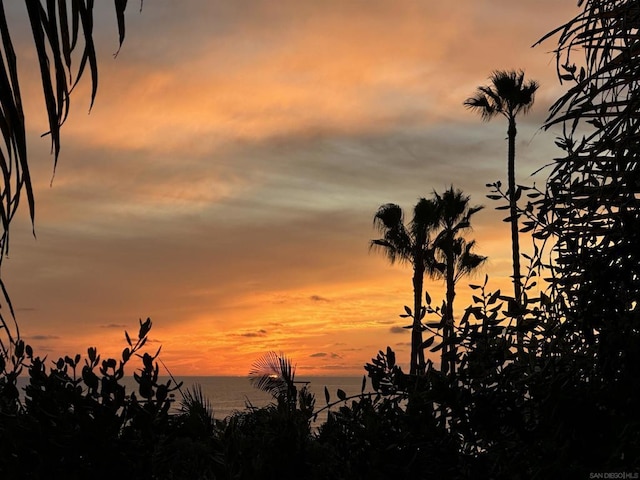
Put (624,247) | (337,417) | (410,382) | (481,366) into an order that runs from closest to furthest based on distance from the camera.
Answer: (624,247), (481,366), (410,382), (337,417)

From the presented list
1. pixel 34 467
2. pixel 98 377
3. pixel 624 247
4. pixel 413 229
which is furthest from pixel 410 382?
pixel 413 229

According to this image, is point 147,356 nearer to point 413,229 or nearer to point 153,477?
point 153,477

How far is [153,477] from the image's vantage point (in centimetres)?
413

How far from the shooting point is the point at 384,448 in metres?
4.14

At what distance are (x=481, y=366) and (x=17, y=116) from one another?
3.04m

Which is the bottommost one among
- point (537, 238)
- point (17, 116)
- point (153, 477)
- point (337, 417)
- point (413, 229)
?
point (153, 477)

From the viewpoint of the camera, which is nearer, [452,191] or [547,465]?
[547,465]

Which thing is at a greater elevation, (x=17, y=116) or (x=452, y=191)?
(x=452, y=191)

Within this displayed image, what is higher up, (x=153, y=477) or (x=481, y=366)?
(x=481, y=366)

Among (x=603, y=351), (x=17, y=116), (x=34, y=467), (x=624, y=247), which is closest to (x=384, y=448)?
(x=603, y=351)

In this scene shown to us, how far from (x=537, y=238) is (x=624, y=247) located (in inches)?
34.4

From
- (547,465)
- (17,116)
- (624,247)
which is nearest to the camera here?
(17,116)

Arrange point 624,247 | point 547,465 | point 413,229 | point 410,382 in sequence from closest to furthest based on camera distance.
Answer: point 547,465, point 624,247, point 410,382, point 413,229

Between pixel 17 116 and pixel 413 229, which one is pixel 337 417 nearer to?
pixel 17 116
